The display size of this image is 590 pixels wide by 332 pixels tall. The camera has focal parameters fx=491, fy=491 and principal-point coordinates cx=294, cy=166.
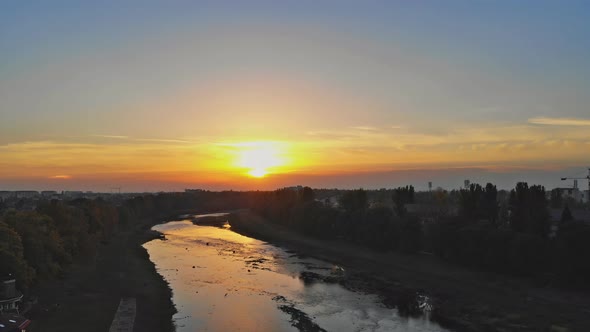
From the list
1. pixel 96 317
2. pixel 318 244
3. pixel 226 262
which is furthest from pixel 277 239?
pixel 96 317

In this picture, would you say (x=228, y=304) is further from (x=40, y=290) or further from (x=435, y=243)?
(x=435, y=243)

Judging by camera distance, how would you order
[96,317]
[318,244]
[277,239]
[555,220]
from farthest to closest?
1. [277,239]
2. [318,244]
3. [555,220]
4. [96,317]

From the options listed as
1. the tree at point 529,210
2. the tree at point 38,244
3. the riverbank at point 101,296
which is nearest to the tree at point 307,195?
the riverbank at point 101,296

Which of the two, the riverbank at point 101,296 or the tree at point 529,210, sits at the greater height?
the tree at point 529,210

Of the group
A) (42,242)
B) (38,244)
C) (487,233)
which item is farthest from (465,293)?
(42,242)

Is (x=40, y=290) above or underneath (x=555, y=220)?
underneath

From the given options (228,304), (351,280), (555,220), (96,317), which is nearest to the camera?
(96,317)

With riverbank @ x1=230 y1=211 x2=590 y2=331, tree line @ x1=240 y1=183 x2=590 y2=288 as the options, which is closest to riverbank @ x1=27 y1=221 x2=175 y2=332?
riverbank @ x1=230 y1=211 x2=590 y2=331

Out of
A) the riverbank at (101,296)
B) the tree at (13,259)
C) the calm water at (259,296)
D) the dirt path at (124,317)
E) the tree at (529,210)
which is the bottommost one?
the calm water at (259,296)

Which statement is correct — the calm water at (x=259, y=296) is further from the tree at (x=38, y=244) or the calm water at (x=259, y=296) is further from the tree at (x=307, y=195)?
the tree at (x=307, y=195)
